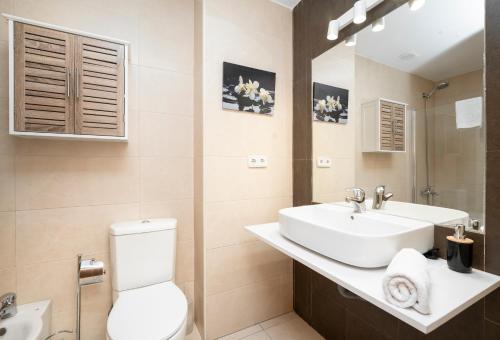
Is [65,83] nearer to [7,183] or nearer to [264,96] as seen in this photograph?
[7,183]

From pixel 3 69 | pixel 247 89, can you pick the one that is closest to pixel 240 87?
pixel 247 89

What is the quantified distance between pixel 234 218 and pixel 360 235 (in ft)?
3.11

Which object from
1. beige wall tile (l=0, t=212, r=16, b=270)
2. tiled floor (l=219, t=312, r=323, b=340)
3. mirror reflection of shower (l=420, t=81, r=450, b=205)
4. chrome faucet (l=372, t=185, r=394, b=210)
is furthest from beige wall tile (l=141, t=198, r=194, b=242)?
mirror reflection of shower (l=420, t=81, r=450, b=205)

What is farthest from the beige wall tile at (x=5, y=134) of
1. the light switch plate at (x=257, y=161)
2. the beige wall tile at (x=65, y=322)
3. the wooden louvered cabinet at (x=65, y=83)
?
the light switch plate at (x=257, y=161)

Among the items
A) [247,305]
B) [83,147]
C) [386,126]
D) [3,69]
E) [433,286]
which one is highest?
[3,69]

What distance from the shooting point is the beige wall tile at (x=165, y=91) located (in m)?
1.54

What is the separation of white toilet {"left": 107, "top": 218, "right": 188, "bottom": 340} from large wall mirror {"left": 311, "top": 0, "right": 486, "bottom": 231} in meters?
1.13

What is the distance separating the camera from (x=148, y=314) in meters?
1.12

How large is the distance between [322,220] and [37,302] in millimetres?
1719

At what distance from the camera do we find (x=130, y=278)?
136cm

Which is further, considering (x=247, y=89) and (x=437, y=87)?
(x=247, y=89)

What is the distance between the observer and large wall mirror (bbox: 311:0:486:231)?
→ 94cm

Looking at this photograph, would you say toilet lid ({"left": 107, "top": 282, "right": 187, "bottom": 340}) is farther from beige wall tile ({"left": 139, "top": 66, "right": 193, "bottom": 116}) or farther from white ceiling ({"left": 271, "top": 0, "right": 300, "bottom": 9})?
white ceiling ({"left": 271, "top": 0, "right": 300, "bottom": 9})

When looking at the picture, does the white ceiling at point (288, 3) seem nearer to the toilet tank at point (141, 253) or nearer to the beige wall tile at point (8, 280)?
the toilet tank at point (141, 253)
